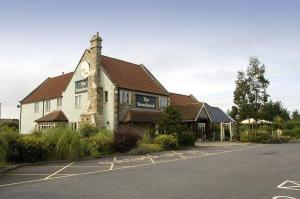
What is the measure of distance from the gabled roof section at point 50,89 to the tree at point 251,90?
2254cm

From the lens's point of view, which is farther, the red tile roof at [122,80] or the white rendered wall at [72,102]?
the white rendered wall at [72,102]

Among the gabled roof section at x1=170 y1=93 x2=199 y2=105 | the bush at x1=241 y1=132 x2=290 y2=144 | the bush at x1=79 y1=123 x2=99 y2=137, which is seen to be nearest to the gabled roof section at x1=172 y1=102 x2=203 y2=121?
the gabled roof section at x1=170 y1=93 x2=199 y2=105

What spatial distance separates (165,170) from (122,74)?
→ 2369cm

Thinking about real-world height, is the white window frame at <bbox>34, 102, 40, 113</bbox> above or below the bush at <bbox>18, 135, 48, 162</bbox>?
above

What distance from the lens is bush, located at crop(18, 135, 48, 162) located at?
58.3ft

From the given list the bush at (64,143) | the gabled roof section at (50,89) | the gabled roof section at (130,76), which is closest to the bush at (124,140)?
the bush at (64,143)

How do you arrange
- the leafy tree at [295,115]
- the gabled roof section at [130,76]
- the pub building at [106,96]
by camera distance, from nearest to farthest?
the pub building at [106,96], the gabled roof section at [130,76], the leafy tree at [295,115]

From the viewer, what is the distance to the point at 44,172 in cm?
1440

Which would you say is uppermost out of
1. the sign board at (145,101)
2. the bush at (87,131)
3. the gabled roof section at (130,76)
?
the gabled roof section at (130,76)

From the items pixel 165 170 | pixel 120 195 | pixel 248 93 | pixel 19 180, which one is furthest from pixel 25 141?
pixel 248 93

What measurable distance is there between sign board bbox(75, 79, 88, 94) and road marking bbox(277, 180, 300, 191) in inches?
1101

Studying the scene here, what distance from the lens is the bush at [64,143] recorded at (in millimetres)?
19297

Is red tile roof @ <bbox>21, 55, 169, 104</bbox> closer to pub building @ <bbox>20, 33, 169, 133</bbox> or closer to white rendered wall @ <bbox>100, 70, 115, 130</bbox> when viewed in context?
pub building @ <bbox>20, 33, 169, 133</bbox>

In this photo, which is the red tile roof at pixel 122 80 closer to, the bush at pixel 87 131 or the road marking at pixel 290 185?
the bush at pixel 87 131
